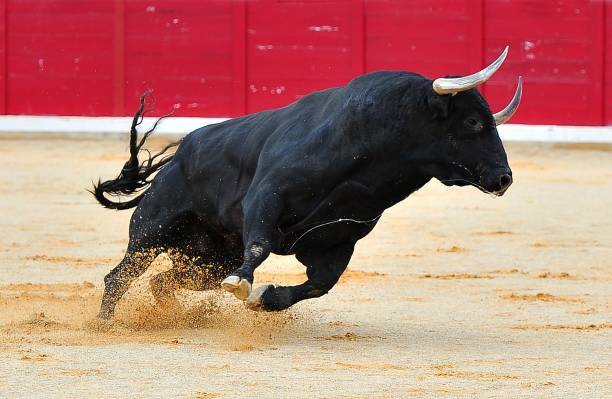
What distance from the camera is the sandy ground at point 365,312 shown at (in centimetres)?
449

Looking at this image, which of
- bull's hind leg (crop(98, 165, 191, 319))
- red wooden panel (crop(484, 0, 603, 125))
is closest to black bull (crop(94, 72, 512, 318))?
bull's hind leg (crop(98, 165, 191, 319))

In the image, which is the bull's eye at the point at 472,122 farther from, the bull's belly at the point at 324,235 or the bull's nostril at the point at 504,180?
the bull's belly at the point at 324,235

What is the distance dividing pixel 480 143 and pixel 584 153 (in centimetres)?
720

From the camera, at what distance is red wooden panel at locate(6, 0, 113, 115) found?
1299cm

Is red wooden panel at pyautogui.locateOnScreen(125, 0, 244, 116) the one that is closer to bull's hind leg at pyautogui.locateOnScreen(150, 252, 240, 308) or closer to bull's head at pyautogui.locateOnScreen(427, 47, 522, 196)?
bull's hind leg at pyautogui.locateOnScreen(150, 252, 240, 308)

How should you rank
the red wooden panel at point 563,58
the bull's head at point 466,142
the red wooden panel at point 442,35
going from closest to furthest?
the bull's head at point 466,142
the red wooden panel at point 563,58
the red wooden panel at point 442,35

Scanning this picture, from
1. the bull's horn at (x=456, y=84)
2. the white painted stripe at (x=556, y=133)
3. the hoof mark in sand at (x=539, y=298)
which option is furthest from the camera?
the white painted stripe at (x=556, y=133)

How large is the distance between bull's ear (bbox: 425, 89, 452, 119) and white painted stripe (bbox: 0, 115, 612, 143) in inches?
283

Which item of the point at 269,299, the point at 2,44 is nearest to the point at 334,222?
the point at 269,299

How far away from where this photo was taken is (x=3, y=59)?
13055 millimetres

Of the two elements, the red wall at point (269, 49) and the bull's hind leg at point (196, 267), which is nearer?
the bull's hind leg at point (196, 267)

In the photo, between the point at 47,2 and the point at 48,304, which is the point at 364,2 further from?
the point at 48,304

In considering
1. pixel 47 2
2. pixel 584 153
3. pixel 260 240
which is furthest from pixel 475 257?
pixel 47 2

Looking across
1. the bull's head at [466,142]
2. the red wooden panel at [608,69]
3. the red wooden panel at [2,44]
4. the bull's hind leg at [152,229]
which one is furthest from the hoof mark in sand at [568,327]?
the red wooden panel at [2,44]
